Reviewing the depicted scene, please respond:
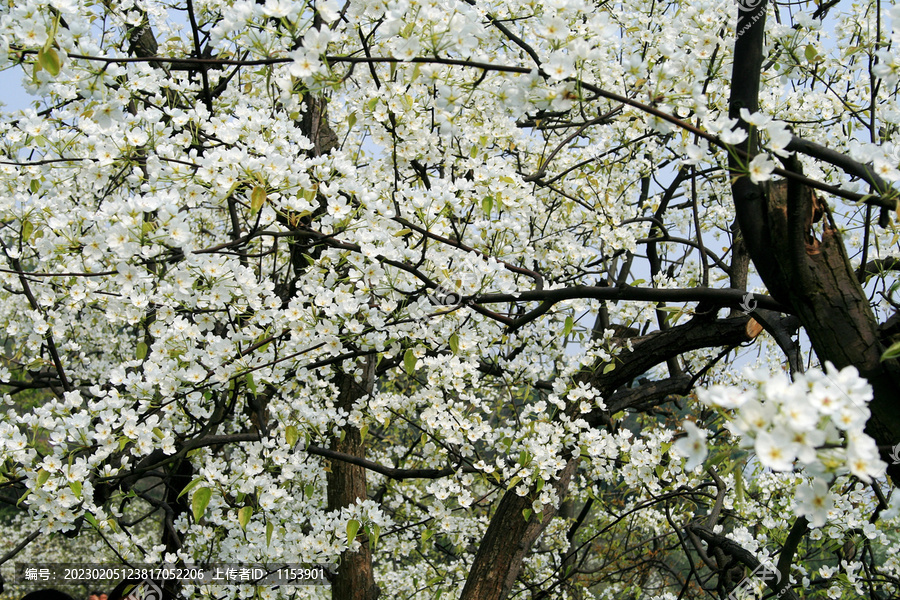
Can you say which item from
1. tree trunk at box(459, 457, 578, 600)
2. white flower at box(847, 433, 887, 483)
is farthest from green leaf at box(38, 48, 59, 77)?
tree trunk at box(459, 457, 578, 600)

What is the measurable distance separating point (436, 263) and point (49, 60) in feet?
5.15

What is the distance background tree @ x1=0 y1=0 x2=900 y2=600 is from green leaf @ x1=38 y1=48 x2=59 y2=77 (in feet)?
0.13

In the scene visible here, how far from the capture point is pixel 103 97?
79.5 inches

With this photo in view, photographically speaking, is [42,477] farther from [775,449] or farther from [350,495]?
[350,495]

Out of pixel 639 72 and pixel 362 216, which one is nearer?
pixel 639 72

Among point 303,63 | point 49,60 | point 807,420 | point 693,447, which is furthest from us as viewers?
point 303,63

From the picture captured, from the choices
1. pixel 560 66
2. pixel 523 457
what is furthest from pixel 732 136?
pixel 523 457

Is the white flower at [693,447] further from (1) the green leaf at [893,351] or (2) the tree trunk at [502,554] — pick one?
(2) the tree trunk at [502,554]

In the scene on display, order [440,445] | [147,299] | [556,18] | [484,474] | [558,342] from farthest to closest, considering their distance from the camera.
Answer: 1. [558,342]
2. [440,445]
3. [484,474]
4. [147,299]
5. [556,18]

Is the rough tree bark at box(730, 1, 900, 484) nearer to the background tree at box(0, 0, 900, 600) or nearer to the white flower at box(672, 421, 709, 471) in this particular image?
the background tree at box(0, 0, 900, 600)

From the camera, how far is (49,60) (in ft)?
5.19

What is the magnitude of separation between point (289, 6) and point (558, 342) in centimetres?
382

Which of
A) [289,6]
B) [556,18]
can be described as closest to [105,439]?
[289,6]

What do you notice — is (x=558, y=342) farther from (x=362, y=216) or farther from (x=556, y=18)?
(x=556, y=18)
